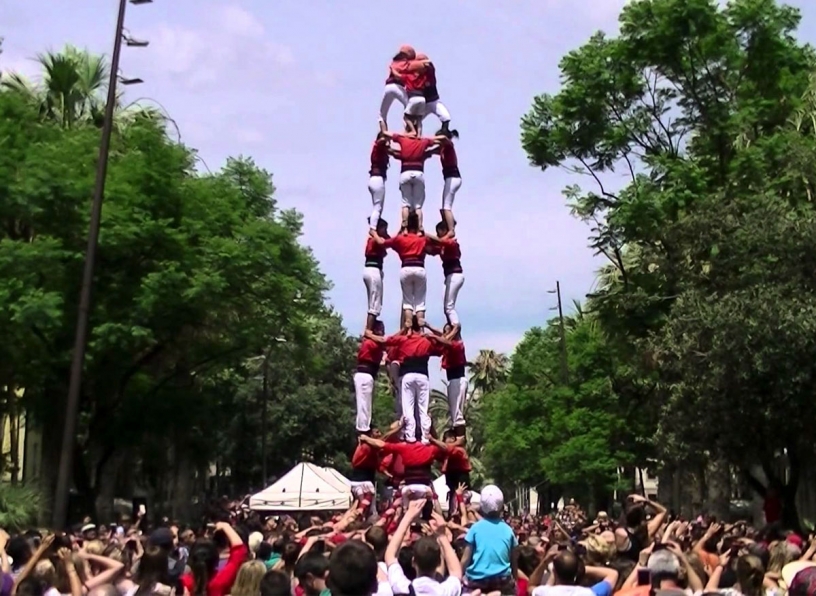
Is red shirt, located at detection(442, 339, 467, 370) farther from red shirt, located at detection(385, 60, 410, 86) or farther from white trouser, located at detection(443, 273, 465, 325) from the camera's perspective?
red shirt, located at detection(385, 60, 410, 86)

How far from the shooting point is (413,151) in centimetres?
2439

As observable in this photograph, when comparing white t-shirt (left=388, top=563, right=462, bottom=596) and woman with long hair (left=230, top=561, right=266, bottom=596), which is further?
woman with long hair (left=230, top=561, right=266, bottom=596)

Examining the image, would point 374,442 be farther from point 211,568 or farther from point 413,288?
point 211,568

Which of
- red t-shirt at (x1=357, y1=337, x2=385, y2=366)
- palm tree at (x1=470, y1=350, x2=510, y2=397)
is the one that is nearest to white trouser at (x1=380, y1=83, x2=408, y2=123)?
red t-shirt at (x1=357, y1=337, x2=385, y2=366)

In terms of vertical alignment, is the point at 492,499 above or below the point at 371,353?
below

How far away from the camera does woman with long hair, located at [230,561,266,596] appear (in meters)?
7.23

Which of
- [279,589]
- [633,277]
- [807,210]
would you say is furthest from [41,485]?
[279,589]

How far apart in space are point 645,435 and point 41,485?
22983 millimetres

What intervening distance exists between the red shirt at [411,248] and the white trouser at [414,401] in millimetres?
2157

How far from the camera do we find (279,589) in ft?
Result: 20.8

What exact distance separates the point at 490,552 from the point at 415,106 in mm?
16469

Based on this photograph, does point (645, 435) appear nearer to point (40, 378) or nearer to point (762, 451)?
point (762, 451)

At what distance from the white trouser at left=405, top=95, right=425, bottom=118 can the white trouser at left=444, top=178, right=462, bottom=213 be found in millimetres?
1419

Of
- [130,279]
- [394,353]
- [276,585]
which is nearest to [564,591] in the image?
[276,585]
